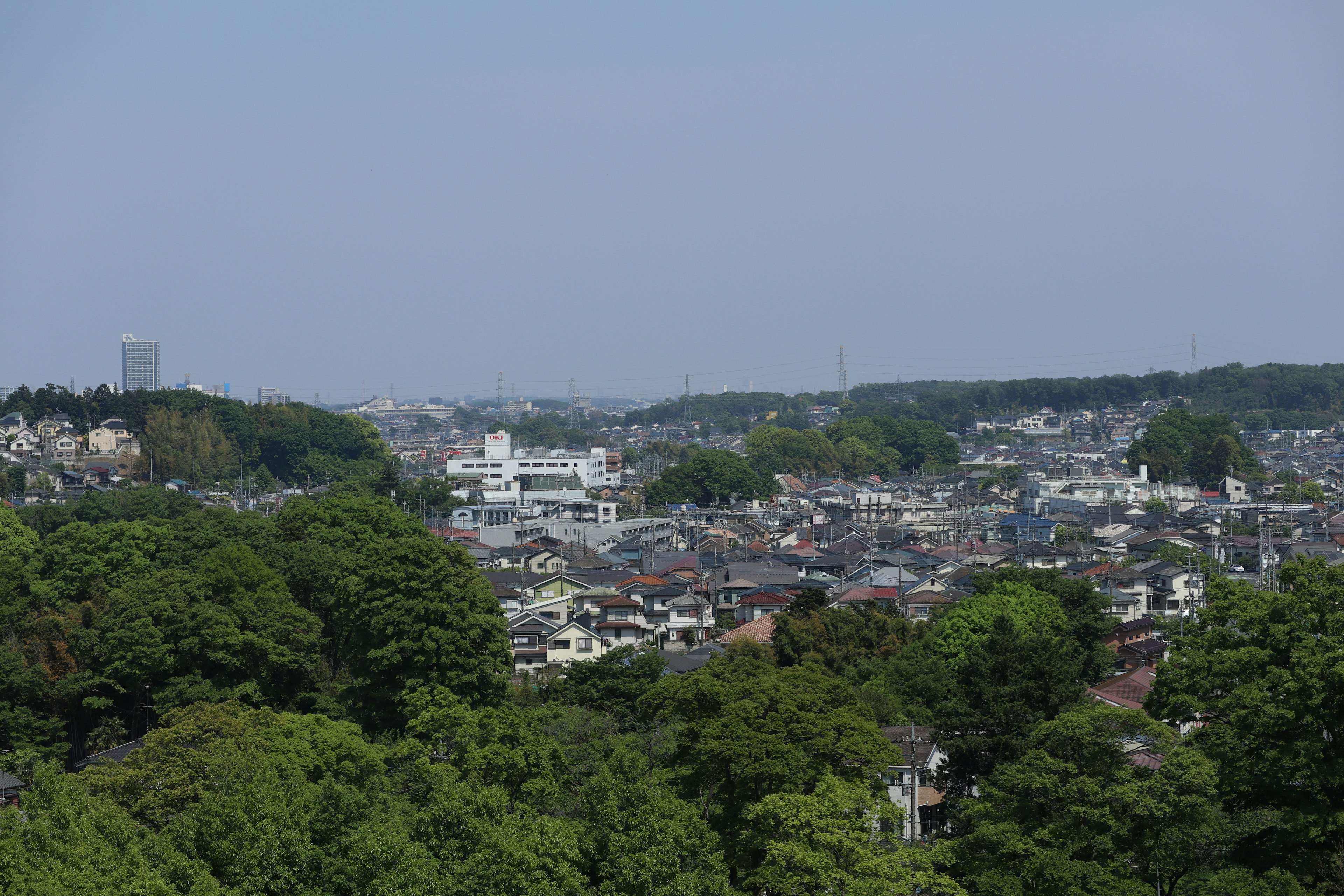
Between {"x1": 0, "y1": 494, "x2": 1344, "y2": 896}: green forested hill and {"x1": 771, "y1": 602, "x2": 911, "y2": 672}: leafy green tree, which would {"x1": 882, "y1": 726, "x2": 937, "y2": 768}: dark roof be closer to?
{"x1": 0, "y1": 494, "x2": 1344, "y2": 896}: green forested hill

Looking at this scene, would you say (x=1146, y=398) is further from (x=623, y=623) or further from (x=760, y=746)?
(x=760, y=746)

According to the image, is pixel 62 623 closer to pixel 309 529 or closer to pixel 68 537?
pixel 68 537

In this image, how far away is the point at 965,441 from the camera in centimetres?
7169

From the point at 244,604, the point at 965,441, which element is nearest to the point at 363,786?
the point at 244,604

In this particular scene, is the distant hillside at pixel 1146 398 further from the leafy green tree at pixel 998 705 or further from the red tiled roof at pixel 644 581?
the leafy green tree at pixel 998 705

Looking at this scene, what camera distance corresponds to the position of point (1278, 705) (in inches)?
315

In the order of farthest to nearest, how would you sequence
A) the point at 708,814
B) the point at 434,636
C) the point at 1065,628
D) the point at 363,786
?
the point at 1065,628, the point at 434,636, the point at 363,786, the point at 708,814

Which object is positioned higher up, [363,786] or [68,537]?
[68,537]

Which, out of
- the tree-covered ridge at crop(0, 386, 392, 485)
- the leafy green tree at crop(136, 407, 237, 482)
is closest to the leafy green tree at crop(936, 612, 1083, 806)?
the tree-covered ridge at crop(0, 386, 392, 485)

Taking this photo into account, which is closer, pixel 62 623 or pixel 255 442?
pixel 62 623

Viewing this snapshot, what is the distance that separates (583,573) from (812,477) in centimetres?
2803

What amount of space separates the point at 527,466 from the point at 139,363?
72.4 meters

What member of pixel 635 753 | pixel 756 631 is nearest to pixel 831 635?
pixel 756 631

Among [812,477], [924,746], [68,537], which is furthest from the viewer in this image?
[812,477]
